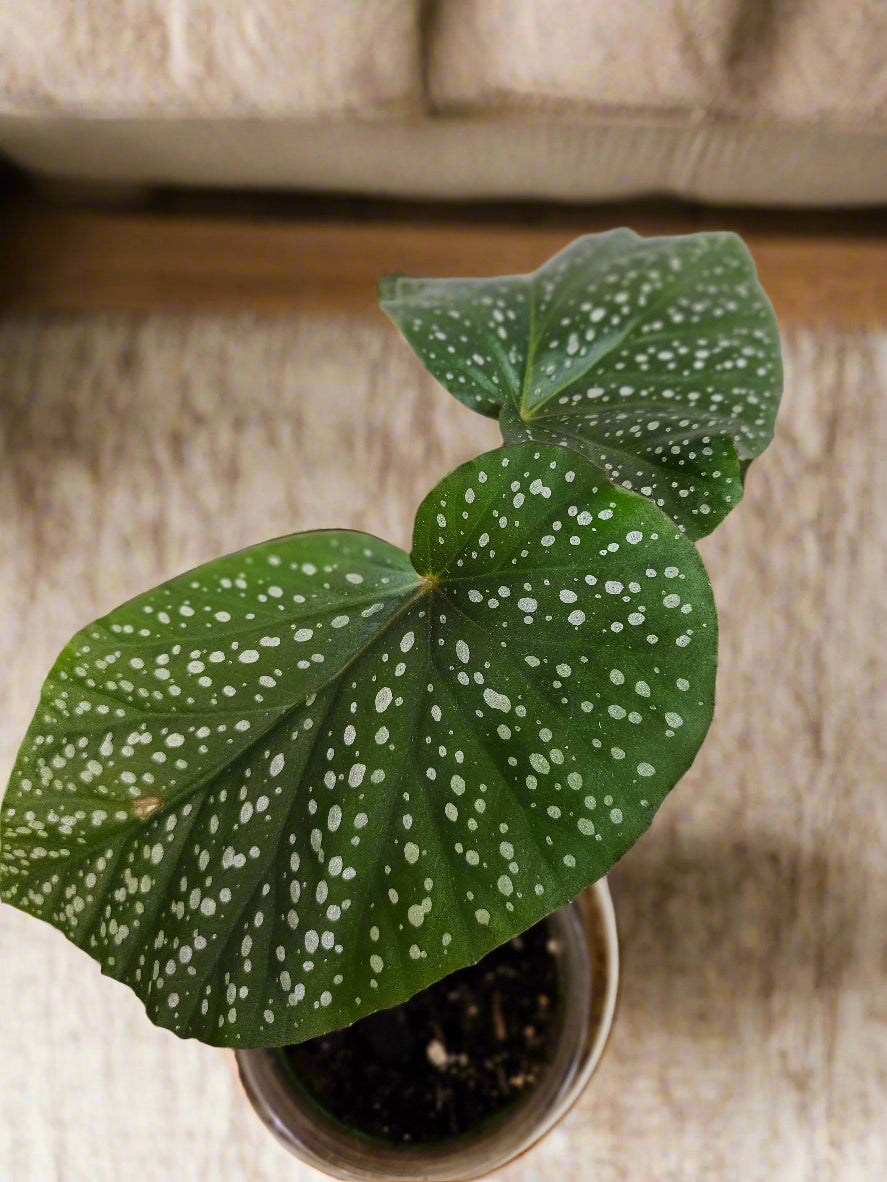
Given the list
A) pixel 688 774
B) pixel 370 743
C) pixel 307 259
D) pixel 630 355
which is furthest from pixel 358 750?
pixel 307 259

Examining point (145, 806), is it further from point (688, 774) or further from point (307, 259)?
point (307, 259)

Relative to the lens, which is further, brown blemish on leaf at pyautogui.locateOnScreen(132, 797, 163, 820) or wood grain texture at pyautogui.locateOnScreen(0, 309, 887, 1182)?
wood grain texture at pyautogui.locateOnScreen(0, 309, 887, 1182)

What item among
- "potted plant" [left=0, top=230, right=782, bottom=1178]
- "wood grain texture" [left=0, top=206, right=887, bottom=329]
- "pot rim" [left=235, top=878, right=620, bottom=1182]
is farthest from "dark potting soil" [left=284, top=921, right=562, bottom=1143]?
"wood grain texture" [left=0, top=206, right=887, bottom=329]

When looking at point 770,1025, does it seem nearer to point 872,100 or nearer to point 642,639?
point 642,639

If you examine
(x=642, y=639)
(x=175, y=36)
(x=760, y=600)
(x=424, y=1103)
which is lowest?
(x=424, y=1103)

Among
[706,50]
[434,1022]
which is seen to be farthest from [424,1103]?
[706,50]

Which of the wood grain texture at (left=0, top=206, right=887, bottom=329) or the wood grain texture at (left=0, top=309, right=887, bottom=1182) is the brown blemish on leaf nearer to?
the wood grain texture at (left=0, top=309, right=887, bottom=1182)
